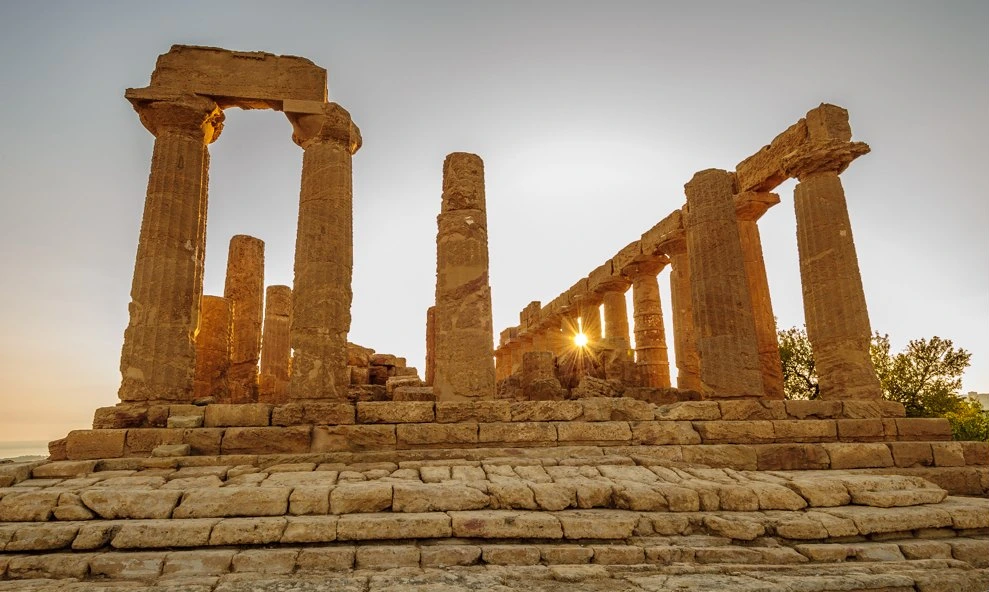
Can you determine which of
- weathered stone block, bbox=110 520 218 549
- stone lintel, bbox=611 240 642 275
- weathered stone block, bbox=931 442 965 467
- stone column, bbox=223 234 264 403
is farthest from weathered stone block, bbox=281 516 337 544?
stone lintel, bbox=611 240 642 275

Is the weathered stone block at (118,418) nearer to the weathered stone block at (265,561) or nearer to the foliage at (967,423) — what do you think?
the weathered stone block at (265,561)

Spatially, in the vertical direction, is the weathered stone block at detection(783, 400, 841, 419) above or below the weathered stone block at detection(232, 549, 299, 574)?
above

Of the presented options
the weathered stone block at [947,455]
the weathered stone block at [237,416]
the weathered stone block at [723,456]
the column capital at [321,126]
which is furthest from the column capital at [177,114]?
the weathered stone block at [947,455]

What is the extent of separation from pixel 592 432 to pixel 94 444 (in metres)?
8.11

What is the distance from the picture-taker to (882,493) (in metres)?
6.86

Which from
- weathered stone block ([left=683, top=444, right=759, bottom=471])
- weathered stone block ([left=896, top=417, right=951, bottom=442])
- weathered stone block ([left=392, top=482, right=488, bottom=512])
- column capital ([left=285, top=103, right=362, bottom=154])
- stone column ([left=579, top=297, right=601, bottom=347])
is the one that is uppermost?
column capital ([left=285, top=103, right=362, bottom=154])

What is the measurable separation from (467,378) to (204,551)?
538 centimetres

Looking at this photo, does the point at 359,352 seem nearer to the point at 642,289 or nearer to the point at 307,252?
the point at 307,252

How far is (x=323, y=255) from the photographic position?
1060 cm

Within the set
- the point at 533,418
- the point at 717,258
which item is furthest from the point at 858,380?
the point at 533,418

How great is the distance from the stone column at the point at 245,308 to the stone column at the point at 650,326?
1272 centimetres

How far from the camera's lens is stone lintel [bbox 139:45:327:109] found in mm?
11273

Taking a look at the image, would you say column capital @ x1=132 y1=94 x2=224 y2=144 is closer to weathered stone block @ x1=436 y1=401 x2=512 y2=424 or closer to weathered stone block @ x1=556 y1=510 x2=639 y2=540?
weathered stone block @ x1=436 y1=401 x2=512 y2=424

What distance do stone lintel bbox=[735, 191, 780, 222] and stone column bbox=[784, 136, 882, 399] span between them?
1.49 metres
